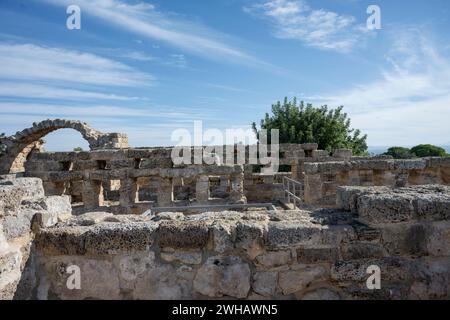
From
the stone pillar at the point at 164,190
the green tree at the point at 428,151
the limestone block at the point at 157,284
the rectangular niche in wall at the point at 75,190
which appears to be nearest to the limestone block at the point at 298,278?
the limestone block at the point at 157,284

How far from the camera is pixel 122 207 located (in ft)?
31.0

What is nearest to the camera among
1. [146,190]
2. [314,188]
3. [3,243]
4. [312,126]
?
[3,243]

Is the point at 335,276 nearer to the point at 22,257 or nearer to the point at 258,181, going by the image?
the point at 22,257

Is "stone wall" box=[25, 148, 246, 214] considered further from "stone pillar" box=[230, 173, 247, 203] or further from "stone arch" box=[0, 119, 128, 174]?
"stone arch" box=[0, 119, 128, 174]

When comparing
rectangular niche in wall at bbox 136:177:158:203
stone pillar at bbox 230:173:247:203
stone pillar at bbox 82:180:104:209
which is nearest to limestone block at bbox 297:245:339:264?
stone pillar at bbox 230:173:247:203

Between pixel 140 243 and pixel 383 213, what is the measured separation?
205cm

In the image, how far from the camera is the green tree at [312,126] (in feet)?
69.9

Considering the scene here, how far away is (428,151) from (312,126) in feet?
40.2

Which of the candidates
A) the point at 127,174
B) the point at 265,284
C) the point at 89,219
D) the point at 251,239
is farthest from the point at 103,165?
the point at 265,284

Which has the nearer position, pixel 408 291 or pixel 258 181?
pixel 408 291

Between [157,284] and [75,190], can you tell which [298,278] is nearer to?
[157,284]

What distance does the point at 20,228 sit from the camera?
278cm
